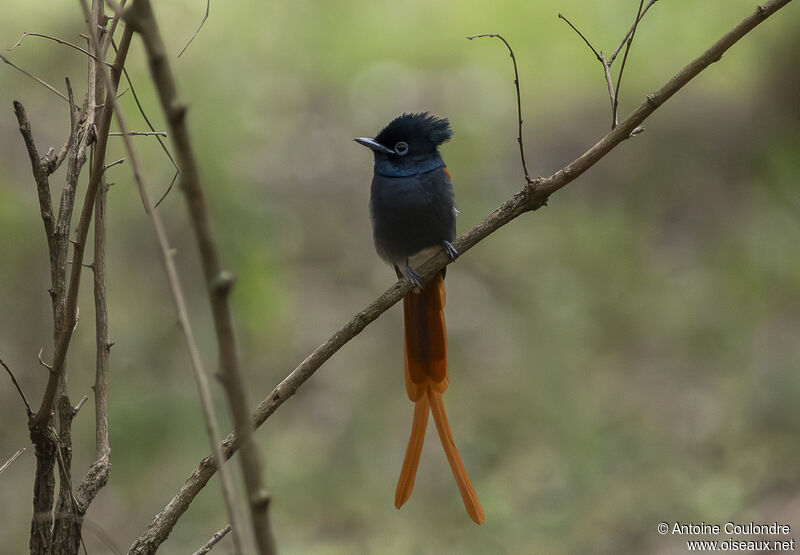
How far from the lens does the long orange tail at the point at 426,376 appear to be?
6.45 ft

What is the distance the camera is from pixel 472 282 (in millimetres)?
5512

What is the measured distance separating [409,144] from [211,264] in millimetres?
2223

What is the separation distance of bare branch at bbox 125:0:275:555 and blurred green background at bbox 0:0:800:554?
3506 mm

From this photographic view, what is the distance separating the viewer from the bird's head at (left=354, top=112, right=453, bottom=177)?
2953 mm

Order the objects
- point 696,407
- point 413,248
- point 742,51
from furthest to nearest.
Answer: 1. point 742,51
2. point 696,407
3. point 413,248

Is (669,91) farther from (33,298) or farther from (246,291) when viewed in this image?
(33,298)

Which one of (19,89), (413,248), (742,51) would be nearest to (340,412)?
(413,248)

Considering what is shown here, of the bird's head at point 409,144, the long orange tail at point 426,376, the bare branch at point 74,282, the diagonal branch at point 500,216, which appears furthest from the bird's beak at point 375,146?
the bare branch at point 74,282

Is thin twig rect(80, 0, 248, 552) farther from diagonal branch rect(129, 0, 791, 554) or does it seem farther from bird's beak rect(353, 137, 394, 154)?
bird's beak rect(353, 137, 394, 154)

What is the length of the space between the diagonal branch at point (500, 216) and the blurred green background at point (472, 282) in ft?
8.90

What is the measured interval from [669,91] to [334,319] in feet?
13.4

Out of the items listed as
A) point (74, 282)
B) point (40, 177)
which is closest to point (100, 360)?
point (74, 282)

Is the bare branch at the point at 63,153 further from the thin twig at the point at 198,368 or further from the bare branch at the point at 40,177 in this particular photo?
the thin twig at the point at 198,368

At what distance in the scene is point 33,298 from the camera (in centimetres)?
465
